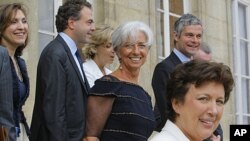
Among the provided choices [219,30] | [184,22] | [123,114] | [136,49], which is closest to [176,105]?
[123,114]

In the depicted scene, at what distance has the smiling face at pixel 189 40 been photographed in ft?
17.9

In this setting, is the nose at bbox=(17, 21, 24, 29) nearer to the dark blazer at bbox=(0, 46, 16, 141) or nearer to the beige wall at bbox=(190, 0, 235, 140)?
the dark blazer at bbox=(0, 46, 16, 141)

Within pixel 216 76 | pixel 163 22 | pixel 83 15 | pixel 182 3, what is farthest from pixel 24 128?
pixel 182 3

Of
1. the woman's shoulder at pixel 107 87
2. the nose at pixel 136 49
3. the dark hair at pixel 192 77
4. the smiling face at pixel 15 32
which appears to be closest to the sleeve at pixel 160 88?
the nose at pixel 136 49

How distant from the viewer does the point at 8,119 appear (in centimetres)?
429

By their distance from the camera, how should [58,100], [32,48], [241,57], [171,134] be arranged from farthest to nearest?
1. [241,57]
2. [32,48]
3. [58,100]
4. [171,134]

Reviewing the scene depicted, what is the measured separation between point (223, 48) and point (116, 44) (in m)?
7.59

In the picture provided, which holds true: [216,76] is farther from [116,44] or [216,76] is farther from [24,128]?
[24,128]

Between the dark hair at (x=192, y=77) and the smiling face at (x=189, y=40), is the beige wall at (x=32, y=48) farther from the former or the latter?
the dark hair at (x=192, y=77)

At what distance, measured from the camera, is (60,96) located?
443 centimetres

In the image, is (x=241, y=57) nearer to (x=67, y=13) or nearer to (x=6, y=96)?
(x=67, y=13)

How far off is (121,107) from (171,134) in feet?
3.88

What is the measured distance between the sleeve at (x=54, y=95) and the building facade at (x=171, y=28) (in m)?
2.38

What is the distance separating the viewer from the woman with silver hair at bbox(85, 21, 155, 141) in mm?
4262
